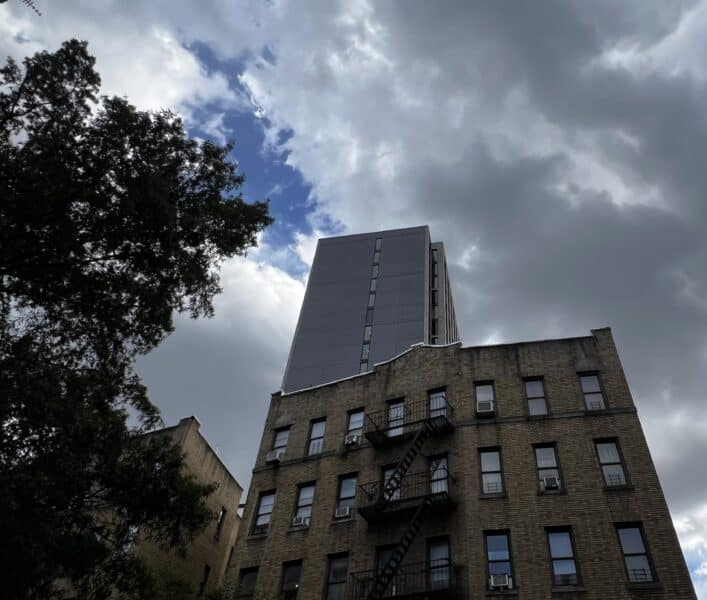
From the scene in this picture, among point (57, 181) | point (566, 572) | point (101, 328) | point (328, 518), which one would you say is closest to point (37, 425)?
point (101, 328)

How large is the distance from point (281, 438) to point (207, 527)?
584 cm

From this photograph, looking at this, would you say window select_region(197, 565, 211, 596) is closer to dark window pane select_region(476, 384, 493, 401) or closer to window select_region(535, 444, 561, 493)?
dark window pane select_region(476, 384, 493, 401)

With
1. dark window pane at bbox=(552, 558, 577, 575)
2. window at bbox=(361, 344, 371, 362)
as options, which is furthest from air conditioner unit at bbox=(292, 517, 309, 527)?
window at bbox=(361, 344, 371, 362)

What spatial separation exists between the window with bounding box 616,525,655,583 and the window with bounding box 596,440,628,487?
5.74 ft

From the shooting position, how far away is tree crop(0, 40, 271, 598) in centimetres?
1438

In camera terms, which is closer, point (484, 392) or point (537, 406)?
point (537, 406)

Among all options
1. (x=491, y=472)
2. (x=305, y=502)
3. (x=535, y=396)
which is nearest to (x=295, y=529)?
(x=305, y=502)

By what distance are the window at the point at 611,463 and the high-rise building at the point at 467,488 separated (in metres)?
0.05

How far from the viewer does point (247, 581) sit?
25453 mm

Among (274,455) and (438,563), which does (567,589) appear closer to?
(438,563)

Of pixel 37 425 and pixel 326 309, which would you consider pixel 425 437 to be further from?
pixel 326 309

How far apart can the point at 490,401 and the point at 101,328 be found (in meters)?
16.4

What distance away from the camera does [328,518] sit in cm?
2578

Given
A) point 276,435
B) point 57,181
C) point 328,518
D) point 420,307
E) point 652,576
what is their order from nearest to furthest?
1. point 57,181
2. point 652,576
3. point 328,518
4. point 276,435
5. point 420,307
